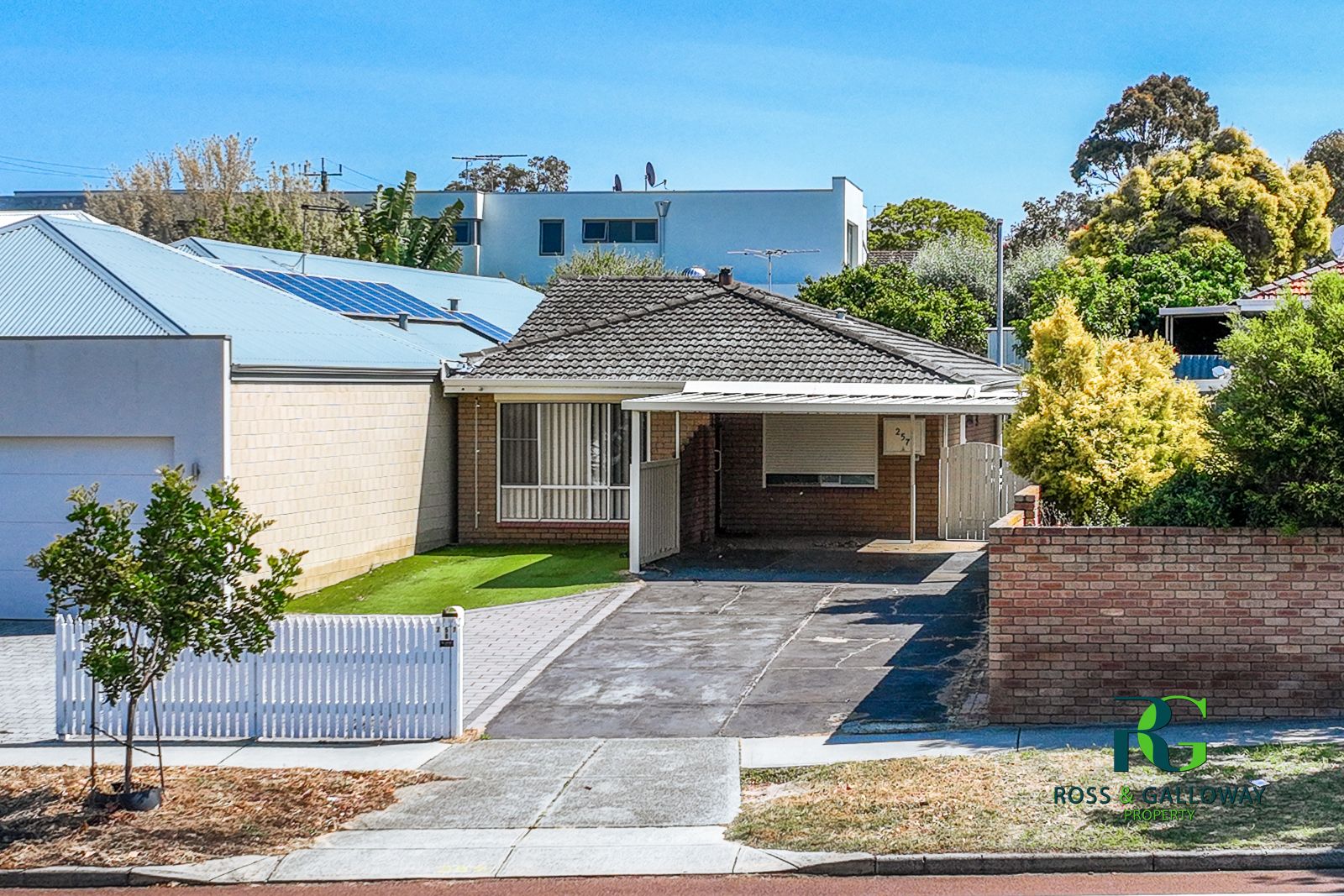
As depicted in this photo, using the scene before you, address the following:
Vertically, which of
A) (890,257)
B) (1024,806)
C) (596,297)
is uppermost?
(890,257)

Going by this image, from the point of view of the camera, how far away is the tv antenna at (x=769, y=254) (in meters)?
54.4

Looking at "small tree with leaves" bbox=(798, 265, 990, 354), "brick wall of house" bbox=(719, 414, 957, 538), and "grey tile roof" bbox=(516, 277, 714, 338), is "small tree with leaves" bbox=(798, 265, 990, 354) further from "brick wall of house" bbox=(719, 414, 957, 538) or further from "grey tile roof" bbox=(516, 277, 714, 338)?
"brick wall of house" bbox=(719, 414, 957, 538)

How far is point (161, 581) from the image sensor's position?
1034 centimetres

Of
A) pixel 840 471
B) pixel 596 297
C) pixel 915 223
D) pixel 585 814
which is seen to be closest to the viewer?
pixel 585 814

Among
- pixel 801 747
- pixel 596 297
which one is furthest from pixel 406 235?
pixel 801 747

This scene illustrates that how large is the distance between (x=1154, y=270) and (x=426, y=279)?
21.1 m

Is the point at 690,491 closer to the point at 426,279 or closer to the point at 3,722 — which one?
the point at 426,279

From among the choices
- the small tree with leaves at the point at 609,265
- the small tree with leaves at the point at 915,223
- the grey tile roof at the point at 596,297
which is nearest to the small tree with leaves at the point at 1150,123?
the small tree with leaves at the point at 915,223

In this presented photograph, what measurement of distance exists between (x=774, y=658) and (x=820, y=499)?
936cm

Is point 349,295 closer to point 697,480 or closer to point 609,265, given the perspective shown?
point 697,480

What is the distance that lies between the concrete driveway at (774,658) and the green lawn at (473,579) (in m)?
1.21

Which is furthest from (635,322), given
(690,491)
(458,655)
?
(458,655)

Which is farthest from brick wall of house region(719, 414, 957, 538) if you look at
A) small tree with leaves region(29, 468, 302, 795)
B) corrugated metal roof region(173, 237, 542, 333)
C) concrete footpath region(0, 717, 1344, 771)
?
small tree with leaves region(29, 468, 302, 795)

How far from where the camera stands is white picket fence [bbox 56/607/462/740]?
12789 mm
